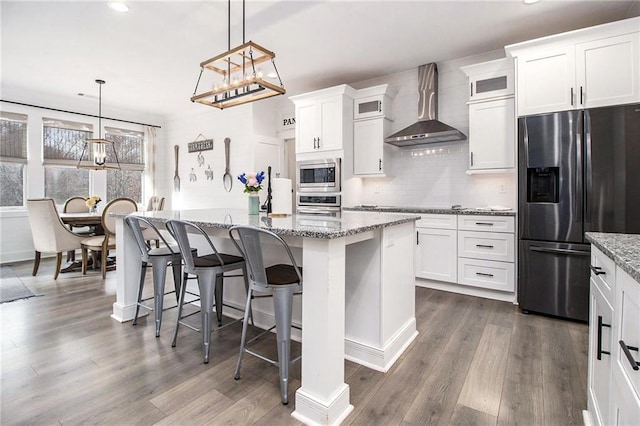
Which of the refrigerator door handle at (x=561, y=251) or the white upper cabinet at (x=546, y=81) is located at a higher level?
the white upper cabinet at (x=546, y=81)

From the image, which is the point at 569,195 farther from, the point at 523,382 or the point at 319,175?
the point at 319,175

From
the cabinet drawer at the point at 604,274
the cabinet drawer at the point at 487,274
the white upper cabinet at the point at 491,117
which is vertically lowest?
the cabinet drawer at the point at 487,274

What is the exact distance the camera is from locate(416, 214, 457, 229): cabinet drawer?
362cm

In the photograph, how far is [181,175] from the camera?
6980 millimetres

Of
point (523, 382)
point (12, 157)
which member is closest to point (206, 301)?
point (523, 382)

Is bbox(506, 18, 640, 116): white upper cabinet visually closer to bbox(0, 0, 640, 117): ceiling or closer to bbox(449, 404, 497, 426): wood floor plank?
bbox(0, 0, 640, 117): ceiling

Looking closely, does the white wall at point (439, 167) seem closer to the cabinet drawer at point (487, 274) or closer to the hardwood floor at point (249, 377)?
the cabinet drawer at point (487, 274)

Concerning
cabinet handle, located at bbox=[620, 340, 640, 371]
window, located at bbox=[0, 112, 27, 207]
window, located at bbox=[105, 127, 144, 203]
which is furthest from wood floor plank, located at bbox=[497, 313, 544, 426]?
window, located at bbox=[0, 112, 27, 207]

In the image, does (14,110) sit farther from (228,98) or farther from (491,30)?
(491,30)

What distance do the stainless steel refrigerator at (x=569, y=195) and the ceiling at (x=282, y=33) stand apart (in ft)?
3.54

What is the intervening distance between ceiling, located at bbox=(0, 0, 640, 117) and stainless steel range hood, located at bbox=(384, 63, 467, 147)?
7.1 inches

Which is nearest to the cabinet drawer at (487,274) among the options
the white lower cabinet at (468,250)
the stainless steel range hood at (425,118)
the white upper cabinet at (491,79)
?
the white lower cabinet at (468,250)

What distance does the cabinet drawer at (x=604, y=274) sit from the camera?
1.15m

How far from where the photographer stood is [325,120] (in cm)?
457
